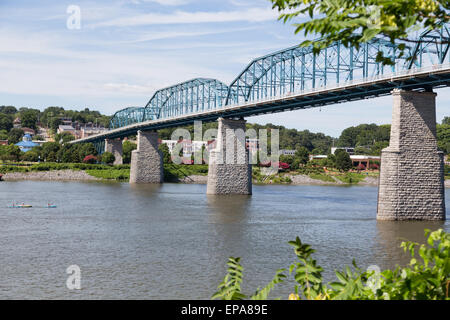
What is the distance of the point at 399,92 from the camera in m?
39.4

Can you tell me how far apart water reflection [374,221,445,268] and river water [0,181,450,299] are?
7 centimetres

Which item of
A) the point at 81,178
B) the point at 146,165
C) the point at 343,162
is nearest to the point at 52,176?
the point at 81,178

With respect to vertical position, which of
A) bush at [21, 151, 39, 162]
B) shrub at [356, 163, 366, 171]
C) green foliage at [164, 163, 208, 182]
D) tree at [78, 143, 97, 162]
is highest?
tree at [78, 143, 97, 162]

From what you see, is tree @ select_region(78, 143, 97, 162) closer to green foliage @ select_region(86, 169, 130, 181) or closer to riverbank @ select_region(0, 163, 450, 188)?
riverbank @ select_region(0, 163, 450, 188)

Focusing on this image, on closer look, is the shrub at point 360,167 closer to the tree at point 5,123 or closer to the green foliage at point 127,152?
the green foliage at point 127,152

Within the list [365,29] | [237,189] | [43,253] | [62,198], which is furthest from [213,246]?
[237,189]

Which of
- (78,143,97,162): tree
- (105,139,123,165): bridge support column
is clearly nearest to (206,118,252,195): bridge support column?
(78,143,97,162): tree

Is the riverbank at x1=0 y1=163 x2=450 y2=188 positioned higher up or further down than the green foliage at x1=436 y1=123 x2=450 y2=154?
further down

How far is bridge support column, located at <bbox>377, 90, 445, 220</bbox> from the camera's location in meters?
37.8

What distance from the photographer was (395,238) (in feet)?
102

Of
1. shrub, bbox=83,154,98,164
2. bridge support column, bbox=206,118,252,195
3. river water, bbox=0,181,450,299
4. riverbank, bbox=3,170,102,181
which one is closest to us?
river water, bbox=0,181,450,299

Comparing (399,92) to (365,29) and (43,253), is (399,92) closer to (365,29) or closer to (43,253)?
(43,253)

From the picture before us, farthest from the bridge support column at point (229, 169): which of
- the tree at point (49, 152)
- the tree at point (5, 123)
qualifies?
the tree at point (5, 123)

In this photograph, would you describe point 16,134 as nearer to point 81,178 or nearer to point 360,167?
point 81,178
